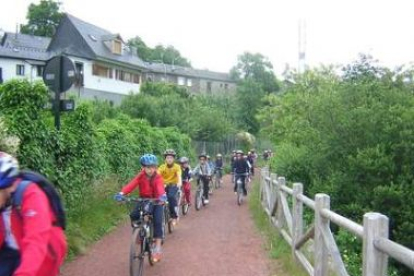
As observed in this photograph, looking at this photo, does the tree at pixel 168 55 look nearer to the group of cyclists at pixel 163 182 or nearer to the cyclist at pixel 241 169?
the cyclist at pixel 241 169

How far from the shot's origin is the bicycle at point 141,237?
25.6 ft

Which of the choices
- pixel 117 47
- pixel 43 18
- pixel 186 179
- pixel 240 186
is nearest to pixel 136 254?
pixel 186 179

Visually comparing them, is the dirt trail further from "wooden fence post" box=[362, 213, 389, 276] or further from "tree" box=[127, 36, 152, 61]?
"tree" box=[127, 36, 152, 61]

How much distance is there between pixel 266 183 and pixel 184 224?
10.3 ft

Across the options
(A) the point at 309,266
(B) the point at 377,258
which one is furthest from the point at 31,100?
(B) the point at 377,258

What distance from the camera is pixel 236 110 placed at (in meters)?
63.3

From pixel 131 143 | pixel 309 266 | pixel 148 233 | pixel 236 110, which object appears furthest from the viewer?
pixel 236 110

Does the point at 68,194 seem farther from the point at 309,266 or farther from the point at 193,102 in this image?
the point at 193,102

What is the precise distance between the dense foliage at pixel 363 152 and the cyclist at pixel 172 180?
143 inches

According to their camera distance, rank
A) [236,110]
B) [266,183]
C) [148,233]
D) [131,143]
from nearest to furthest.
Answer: [148,233] < [266,183] < [131,143] < [236,110]

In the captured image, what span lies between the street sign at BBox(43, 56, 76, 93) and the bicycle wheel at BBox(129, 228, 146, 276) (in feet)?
9.00

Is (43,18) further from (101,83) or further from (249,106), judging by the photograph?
(249,106)

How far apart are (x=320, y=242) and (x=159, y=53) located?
89.4 metres

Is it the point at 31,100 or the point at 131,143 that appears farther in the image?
the point at 131,143
